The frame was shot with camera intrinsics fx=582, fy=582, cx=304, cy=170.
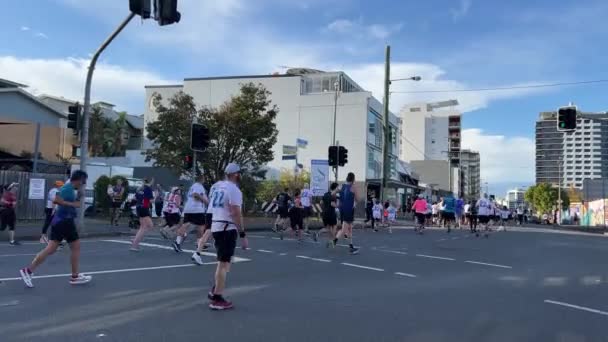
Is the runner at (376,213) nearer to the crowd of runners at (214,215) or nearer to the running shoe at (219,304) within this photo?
the crowd of runners at (214,215)

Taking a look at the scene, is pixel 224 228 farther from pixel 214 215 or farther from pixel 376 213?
pixel 376 213

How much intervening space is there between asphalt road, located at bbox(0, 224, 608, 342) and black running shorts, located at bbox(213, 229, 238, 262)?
2.07ft

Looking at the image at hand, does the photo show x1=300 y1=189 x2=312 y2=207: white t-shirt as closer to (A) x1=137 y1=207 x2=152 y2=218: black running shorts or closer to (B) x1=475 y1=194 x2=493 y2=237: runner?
(A) x1=137 y1=207 x2=152 y2=218: black running shorts

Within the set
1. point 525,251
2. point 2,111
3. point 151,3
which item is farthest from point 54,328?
point 2,111

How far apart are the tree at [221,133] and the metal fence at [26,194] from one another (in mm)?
8392

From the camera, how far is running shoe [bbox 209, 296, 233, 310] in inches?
264

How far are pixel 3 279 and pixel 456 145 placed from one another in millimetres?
116342

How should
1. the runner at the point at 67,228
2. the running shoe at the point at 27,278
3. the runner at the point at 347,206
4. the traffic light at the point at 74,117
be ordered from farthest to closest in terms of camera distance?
the traffic light at the point at 74,117 < the runner at the point at 347,206 < the runner at the point at 67,228 < the running shoe at the point at 27,278

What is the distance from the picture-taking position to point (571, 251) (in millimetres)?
16156

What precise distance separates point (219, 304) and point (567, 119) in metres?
19.9

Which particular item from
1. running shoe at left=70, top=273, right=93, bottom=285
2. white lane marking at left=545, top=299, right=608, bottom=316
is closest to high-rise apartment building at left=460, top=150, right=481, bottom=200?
white lane marking at left=545, top=299, right=608, bottom=316

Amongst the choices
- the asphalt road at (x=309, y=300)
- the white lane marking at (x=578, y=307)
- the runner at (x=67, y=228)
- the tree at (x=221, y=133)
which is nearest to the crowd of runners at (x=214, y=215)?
the runner at (x=67, y=228)

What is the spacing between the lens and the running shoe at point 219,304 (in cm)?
669

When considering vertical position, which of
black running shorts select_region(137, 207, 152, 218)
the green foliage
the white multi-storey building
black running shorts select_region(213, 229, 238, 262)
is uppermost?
the white multi-storey building
